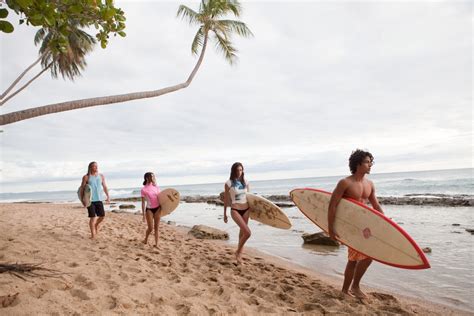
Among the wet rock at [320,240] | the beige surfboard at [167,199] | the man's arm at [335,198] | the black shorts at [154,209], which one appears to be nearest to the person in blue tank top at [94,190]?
the black shorts at [154,209]

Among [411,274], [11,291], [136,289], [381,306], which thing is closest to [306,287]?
[381,306]

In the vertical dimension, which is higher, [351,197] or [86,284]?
[351,197]

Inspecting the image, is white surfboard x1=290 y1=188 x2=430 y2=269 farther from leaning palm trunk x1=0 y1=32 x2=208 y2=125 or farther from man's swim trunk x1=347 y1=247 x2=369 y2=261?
leaning palm trunk x1=0 y1=32 x2=208 y2=125

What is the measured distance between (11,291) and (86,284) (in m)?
0.65

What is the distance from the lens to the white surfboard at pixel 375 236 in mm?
3080

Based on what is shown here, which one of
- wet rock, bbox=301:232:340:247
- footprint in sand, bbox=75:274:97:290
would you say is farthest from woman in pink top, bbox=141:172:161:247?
wet rock, bbox=301:232:340:247

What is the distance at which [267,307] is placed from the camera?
308 centimetres

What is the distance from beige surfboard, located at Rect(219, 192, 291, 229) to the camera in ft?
18.3

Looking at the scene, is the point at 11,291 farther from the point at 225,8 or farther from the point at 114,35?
the point at 225,8

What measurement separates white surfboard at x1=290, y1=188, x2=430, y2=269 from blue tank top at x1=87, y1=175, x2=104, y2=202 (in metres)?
4.60

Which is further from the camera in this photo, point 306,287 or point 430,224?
point 430,224

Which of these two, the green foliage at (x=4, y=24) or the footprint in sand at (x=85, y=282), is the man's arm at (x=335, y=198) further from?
the green foliage at (x=4, y=24)

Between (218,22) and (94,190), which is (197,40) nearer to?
(218,22)

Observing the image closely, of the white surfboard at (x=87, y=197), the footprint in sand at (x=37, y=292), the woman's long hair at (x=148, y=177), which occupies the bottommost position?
the footprint in sand at (x=37, y=292)
